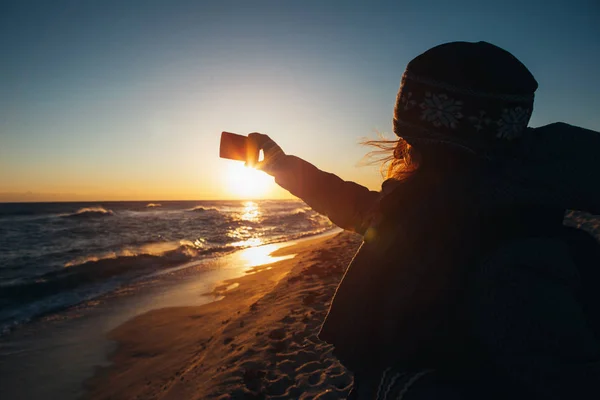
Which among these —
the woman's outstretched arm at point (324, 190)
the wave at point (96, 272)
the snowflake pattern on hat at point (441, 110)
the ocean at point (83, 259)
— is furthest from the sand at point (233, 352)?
the wave at point (96, 272)

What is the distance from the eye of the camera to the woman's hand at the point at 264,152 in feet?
5.85

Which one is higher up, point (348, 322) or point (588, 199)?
point (588, 199)

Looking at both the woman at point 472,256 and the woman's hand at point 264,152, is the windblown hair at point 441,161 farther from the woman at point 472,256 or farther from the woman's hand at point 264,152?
the woman's hand at point 264,152

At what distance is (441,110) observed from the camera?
3.52 ft

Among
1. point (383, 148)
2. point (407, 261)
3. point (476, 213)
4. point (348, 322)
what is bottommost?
point (348, 322)

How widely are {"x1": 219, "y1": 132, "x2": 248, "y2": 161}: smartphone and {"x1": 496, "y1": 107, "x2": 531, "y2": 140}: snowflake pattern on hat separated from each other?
4.16 feet

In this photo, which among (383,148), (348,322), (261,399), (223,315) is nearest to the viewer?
(348,322)

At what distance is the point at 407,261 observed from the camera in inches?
40.6

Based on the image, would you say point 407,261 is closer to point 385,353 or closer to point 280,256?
point 385,353

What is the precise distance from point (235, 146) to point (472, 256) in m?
1.37

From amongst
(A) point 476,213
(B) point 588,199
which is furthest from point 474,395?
(B) point 588,199

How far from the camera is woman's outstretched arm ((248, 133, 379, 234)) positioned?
5.41ft

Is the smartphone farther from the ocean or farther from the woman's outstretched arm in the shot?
the ocean

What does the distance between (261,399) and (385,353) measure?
3.47 metres
